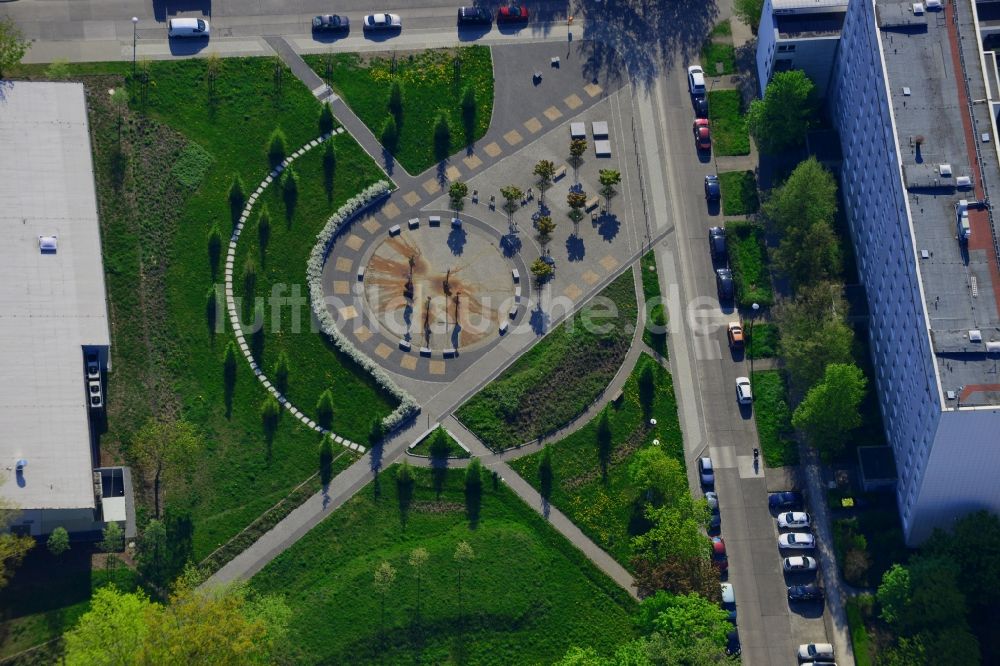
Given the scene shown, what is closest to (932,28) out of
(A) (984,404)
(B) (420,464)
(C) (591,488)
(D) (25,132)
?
(A) (984,404)

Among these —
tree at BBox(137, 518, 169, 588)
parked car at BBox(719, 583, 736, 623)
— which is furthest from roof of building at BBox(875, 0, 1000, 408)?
tree at BBox(137, 518, 169, 588)

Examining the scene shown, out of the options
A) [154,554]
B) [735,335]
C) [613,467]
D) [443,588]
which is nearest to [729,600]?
[613,467]

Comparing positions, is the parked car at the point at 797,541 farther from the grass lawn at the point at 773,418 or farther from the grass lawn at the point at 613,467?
the grass lawn at the point at 613,467

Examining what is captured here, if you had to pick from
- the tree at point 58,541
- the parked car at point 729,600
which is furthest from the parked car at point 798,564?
the tree at point 58,541

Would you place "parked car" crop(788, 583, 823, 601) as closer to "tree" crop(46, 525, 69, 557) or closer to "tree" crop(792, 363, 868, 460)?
"tree" crop(792, 363, 868, 460)

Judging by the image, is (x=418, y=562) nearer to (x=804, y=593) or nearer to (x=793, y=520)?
(x=793, y=520)

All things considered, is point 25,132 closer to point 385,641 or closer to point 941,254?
point 385,641
